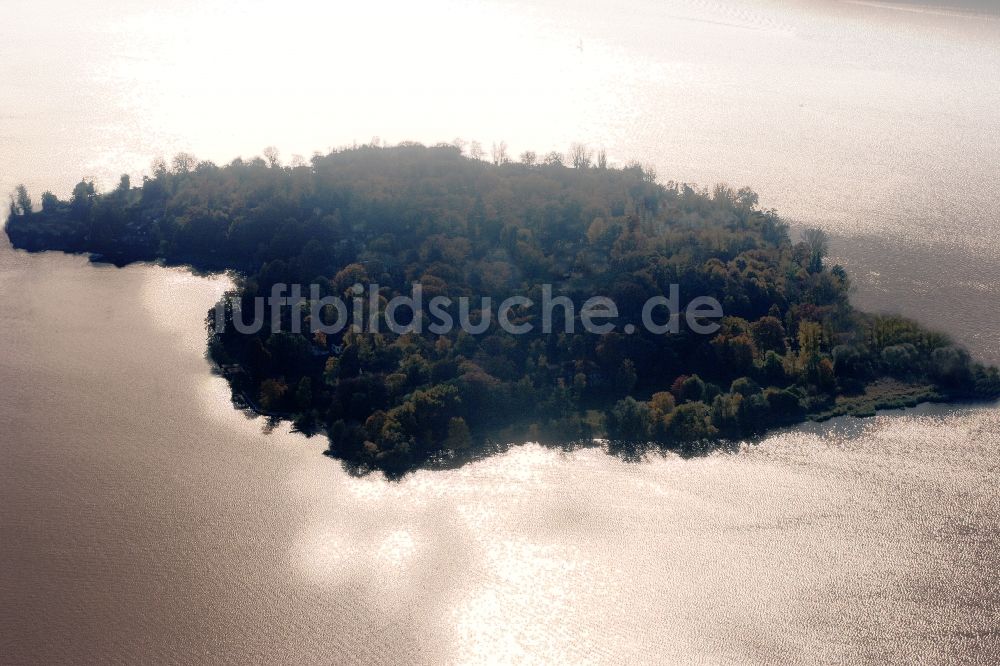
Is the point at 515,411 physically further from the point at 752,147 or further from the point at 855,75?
the point at 855,75

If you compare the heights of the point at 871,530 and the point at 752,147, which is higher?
the point at 752,147

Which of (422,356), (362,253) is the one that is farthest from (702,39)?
(422,356)

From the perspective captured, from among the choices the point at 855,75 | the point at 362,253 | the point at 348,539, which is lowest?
the point at 348,539

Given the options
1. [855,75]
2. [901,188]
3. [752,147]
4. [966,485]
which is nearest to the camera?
[966,485]

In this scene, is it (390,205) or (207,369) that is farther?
(390,205)

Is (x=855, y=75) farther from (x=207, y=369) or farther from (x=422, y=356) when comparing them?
(x=207, y=369)

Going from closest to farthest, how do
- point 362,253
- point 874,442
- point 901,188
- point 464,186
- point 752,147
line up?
point 874,442, point 362,253, point 464,186, point 901,188, point 752,147
